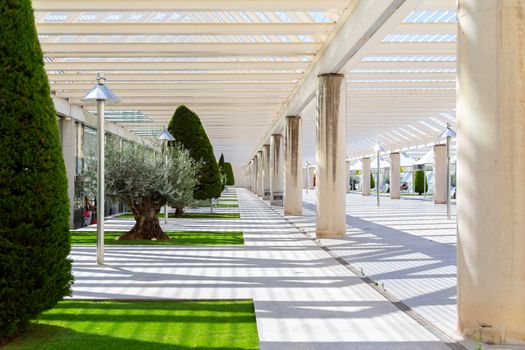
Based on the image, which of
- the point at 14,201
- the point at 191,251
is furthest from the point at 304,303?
the point at 191,251

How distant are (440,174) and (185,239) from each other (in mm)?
21351

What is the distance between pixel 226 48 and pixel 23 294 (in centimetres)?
940

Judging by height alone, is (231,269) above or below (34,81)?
below

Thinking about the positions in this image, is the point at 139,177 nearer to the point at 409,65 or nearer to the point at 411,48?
the point at 411,48

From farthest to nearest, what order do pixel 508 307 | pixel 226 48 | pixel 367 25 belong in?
pixel 226 48 → pixel 367 25 → pixel 508 307

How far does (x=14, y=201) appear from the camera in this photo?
15.2ft

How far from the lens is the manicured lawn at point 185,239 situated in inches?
504

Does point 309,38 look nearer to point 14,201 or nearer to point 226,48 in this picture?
point 226,48

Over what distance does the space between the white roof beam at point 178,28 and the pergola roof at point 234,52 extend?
20 mm

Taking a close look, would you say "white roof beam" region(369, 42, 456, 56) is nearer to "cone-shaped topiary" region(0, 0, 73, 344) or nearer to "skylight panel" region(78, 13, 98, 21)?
"skylight panel" region(78, 13, 98, 21)

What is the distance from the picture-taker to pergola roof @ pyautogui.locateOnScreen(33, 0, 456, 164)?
10.4 m

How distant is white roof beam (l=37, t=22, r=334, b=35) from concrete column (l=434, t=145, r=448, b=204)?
21.6 metres

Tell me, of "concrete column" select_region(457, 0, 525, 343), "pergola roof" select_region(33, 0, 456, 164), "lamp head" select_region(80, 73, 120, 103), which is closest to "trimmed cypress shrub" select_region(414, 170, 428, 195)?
"pergola roof" select_region(33, 0, 456, 164)

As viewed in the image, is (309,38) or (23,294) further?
(309,38)
